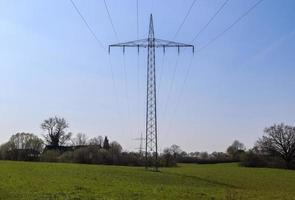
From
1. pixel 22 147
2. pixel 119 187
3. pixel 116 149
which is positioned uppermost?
pixel 22 147

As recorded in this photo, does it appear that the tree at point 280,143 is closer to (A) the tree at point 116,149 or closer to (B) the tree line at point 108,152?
(B) the tree line at point 108,152

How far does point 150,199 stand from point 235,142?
15243 centimetres

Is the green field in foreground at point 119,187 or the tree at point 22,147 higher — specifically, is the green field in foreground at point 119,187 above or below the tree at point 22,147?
below

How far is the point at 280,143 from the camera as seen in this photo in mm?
110688

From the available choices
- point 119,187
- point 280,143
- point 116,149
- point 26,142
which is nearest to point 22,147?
point 26,142

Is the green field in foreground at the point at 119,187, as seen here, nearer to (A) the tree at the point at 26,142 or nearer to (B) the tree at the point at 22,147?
(B) the tree at the point at 22,147

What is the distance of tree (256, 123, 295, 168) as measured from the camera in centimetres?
10938

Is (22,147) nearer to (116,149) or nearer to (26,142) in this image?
(26,142)

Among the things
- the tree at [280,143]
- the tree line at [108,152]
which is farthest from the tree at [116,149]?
the tree at [280,143]

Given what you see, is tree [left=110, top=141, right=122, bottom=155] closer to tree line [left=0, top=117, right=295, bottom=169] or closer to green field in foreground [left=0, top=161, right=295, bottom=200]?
tree line [left=0, top=117, right=295, bottom=169]

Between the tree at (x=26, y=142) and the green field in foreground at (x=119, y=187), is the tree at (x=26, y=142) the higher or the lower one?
the higher one

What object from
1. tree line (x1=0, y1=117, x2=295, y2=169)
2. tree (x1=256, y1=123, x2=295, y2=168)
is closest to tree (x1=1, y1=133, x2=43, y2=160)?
tree line (x1=0, y1=117, x2=295, y2=169)

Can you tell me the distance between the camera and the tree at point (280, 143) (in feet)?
359

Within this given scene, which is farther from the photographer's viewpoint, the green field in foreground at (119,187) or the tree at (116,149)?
the tree at (116,149)
